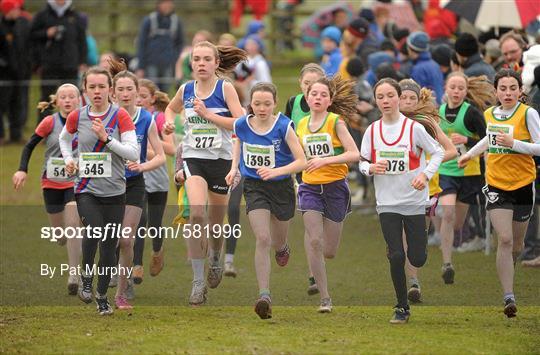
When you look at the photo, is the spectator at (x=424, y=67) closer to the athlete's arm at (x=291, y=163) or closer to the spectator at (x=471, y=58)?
the spectator at (x=471, y=58)

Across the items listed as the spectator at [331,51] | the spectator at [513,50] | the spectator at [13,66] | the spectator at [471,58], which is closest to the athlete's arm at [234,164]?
the spectator at [513,50]

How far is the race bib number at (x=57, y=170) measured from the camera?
41.0 ft

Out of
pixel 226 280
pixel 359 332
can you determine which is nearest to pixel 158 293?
pixel 226 280

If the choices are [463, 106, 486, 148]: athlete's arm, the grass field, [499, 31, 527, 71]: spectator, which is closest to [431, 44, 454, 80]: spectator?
[499, 31, 527, 71]: spectator

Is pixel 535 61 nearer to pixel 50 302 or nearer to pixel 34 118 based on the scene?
pixel 50 302

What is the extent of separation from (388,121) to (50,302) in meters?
3.54

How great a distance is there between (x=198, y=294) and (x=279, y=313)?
0.84 meters

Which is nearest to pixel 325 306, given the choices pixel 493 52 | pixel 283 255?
pixel 283 255

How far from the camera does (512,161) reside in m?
11.3

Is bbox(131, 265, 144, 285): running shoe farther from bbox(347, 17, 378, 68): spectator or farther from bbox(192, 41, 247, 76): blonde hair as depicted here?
bbox(347, 17, 378, 68): spectator

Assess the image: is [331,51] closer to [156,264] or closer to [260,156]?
[156,264]

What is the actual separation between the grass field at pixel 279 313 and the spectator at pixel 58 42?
6.99 meters

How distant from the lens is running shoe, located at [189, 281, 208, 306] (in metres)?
11.6

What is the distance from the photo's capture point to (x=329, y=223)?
1158cm
